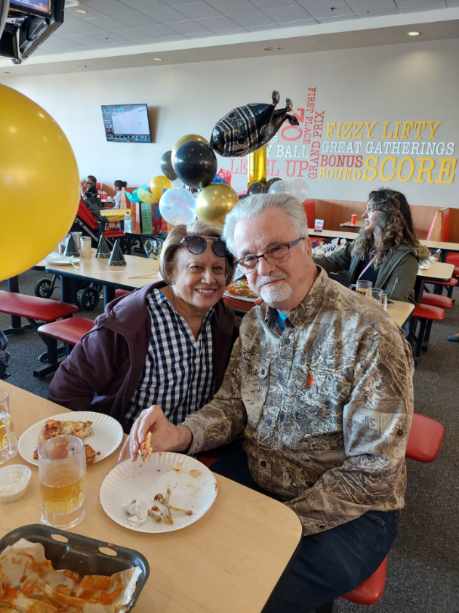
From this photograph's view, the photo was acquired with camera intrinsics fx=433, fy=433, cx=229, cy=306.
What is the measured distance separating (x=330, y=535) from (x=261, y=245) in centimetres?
79

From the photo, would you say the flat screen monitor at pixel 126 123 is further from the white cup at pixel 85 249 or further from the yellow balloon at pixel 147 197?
the white cup at pixel 85 249

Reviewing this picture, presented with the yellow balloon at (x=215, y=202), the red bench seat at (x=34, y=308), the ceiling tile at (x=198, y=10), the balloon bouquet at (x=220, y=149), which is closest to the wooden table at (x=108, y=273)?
the red bench seat at (x=34, y=308)

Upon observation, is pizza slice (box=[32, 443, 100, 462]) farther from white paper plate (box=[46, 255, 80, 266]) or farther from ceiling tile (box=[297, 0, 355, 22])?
ceiling tile (box=[297, 0, 355, 22])

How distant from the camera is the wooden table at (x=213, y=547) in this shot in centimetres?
72

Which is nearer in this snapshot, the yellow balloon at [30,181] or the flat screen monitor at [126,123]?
the yellow balloon at [30,181]

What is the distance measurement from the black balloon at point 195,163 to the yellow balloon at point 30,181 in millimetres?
1888

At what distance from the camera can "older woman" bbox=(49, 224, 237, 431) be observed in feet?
4.66

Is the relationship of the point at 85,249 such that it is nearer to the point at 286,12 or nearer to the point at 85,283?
the point at 85,283

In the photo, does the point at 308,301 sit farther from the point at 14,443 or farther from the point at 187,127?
the point at 187,127

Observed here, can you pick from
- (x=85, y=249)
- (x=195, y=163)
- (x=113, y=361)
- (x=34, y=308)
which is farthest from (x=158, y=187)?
(x=113, y=361)

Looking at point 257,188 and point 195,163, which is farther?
point 257,188

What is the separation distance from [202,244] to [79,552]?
97 cm

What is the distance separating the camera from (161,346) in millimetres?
1437

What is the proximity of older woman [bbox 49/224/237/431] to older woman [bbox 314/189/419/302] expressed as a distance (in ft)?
6.04
